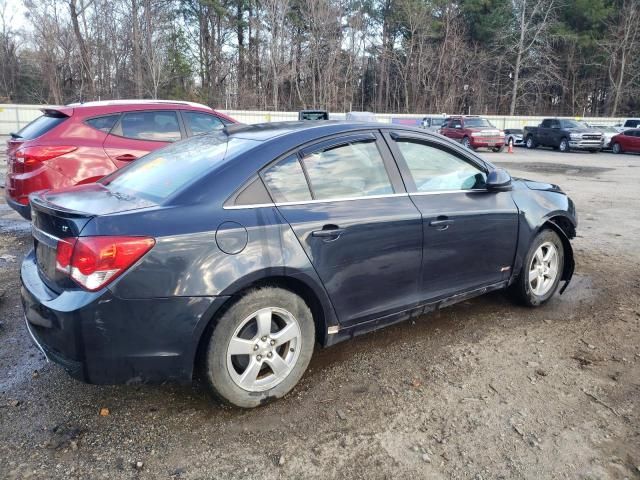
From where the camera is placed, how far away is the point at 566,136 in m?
26.0

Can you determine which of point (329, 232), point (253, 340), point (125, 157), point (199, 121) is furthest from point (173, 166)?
point (199, 121)

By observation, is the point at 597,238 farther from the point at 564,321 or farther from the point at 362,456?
the point at 362,456

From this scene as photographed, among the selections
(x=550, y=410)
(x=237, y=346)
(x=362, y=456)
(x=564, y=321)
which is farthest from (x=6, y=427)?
(x=564, y=321)

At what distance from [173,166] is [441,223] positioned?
→ 185cm

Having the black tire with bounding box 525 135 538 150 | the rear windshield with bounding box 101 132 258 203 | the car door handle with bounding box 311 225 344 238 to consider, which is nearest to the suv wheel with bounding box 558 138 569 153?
the black tire with bounding box 525 135 538 150

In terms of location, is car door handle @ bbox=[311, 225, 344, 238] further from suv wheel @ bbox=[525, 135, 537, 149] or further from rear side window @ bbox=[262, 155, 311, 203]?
suv wheel @ bbox=[525, 135, 537, 149]

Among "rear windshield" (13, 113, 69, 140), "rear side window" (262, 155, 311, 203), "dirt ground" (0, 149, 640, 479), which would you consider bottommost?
"dirt ground" (0, 149, 640, 479)

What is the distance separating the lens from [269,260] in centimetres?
271

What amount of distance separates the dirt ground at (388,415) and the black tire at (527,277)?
0.21 metres

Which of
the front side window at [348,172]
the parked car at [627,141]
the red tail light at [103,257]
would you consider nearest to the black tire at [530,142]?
the parked car at [627,141]

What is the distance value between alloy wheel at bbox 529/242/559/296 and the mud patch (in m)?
12.8

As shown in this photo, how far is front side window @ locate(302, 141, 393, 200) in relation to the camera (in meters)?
3.11

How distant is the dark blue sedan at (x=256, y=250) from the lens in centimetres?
246

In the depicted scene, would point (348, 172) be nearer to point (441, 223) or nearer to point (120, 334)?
point (441, 223)
